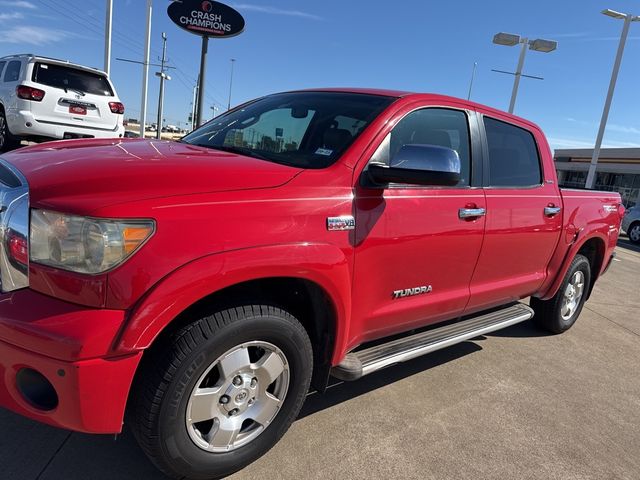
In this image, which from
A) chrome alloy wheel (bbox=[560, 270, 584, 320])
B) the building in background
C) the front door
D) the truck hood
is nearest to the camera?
the truck hood

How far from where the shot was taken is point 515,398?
333cm

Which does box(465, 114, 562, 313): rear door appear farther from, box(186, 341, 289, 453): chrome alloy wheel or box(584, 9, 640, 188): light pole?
box(584, 9, 640, 188): light pole

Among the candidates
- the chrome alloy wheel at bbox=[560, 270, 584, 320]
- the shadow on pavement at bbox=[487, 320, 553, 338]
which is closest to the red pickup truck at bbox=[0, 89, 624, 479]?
the shadow on pavement at bbox=[487, 320, 553, 338]

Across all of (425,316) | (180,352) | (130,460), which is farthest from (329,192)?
(130,460)

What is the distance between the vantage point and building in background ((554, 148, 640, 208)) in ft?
97.8

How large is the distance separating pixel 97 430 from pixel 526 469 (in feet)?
6.86

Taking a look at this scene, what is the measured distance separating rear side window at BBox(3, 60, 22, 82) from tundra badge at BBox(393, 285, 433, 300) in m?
8.46

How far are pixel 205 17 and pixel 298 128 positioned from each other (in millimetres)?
14155

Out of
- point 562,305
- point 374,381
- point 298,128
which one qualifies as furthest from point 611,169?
point 298,128

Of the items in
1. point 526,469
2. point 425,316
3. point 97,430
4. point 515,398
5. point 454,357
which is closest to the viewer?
point 97,430

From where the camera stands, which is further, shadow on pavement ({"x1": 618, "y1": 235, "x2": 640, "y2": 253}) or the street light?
the street light

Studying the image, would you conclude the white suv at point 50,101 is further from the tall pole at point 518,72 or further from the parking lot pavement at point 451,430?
the tall pole at point 518,72

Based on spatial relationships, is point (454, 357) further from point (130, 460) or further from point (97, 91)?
point (97, 91)

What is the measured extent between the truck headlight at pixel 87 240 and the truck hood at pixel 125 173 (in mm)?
60
